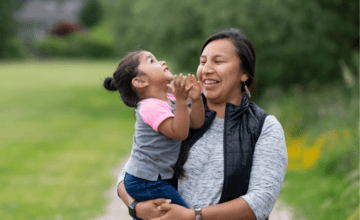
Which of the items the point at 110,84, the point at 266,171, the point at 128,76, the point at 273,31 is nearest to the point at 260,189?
the point at 266,171

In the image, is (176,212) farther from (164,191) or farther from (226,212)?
(226,212)

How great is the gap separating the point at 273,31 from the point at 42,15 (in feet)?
248

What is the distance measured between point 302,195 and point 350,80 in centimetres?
165

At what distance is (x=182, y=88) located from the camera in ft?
5.97

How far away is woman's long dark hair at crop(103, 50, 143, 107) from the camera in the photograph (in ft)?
6.84

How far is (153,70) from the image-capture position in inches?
81.6

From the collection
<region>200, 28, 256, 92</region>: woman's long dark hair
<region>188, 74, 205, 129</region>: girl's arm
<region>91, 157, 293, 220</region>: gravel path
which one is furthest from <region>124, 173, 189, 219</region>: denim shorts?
<region>91, 157, 293, 220</region>: gravel path

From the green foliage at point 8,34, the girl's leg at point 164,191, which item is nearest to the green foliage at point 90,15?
the green foliage at point 8,34

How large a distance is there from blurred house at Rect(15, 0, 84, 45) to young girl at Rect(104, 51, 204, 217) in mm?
72309

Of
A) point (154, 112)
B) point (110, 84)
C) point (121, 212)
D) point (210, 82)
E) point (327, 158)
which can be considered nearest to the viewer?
point (154, 112)

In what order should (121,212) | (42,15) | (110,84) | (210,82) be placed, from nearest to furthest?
(210,82) → (110,84) → (121,212) → (42,15)

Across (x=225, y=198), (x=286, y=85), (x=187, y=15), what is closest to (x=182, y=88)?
(x=225, y=198)

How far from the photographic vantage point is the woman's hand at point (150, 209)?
192cm

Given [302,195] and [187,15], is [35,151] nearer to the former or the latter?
[187,15]
